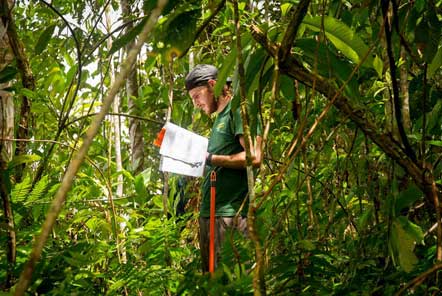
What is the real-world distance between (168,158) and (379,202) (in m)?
1.10

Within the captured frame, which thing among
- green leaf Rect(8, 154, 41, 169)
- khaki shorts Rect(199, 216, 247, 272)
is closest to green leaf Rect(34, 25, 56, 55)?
green leaf Rect(8, 154, 41, 169)

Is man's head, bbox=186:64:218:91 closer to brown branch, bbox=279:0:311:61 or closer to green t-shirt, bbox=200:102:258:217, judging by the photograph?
green t-shirt, bbox=200:102:258:217

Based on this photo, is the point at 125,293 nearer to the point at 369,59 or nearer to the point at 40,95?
the point at 40,95

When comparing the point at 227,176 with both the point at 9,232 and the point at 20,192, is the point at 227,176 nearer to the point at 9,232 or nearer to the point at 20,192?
the point at 20,192

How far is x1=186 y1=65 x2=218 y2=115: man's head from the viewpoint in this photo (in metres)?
2.83

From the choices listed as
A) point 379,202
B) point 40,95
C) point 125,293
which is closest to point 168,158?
point 40,95

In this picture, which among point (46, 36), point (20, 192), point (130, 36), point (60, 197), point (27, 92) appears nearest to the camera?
point (60, 197)

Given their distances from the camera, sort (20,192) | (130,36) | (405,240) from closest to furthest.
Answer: (130,36), (405,240), (20,192)

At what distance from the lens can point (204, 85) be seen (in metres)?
2.84

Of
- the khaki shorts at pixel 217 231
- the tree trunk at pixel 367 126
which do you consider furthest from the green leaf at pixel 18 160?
the khaki shorts at pixel 217 231

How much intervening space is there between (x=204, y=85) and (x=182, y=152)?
400 millimetres

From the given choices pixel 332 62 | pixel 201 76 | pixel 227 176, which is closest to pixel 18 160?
pixel 332 62

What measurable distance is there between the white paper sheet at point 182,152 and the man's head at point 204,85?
11.1 inches

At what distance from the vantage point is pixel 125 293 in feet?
5.94
